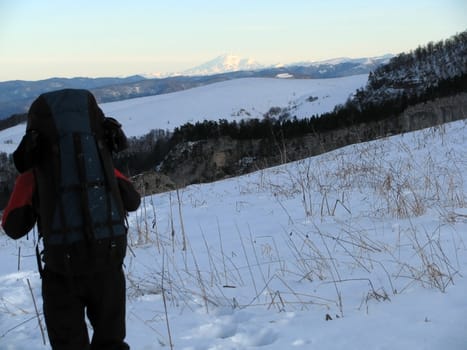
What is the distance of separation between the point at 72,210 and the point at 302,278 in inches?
82.6

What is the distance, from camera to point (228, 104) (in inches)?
4350

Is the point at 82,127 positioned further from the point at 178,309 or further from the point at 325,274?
the point at 325,274

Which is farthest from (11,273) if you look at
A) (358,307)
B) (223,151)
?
(223,151)

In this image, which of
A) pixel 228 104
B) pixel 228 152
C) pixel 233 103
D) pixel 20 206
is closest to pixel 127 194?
pixel 20 206

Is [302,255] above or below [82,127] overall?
below

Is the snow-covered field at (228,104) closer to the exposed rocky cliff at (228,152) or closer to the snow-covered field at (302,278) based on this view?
the exposed rocky cliff at (228,152)

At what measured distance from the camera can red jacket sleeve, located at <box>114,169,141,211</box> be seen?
102 inches

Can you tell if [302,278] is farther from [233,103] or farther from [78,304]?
[233,103]

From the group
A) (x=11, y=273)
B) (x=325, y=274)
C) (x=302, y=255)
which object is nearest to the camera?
(x=325, y=274)

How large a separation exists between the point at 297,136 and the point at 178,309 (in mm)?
34932

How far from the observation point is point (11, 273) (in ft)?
16.5

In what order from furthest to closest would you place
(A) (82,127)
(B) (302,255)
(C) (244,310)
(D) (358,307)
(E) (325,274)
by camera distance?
(B) (302,255)
(E) (325,274)
(C) (244,310)
(D) (358,307)
(A) (82,127)


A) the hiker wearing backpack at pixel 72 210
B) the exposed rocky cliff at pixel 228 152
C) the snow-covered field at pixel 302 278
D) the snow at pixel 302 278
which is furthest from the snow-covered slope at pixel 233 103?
the hiker wearing backpack at pixel 72 210

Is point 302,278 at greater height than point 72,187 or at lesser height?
lesser
